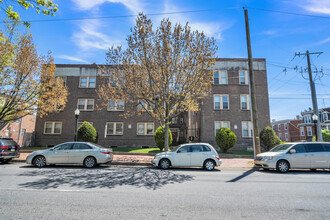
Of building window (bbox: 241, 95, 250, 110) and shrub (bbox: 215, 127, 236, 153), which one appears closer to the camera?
shrub (bbox: 215, 127, 236, 153)

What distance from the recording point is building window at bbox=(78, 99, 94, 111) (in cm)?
2447

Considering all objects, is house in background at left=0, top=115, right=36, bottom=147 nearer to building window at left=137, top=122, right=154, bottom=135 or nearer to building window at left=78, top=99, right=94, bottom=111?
building window at left=78, top=99, right=94, bottom=111

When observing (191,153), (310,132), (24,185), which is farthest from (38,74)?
(310,132)

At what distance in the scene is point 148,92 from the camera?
13.6 m

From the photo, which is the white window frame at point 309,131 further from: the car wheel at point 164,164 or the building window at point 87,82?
the building window at point 87,82

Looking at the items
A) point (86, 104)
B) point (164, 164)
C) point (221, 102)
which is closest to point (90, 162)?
point (164, 164)

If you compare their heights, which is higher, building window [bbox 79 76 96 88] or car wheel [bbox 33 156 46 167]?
building window [bbox 79 76 96 88]

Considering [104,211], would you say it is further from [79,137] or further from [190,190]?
[79,137]

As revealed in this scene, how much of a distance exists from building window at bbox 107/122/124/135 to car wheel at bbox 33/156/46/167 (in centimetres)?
1243

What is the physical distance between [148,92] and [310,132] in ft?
159

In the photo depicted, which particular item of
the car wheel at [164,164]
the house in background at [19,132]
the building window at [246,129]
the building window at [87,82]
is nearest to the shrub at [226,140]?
the building window at [246,129]

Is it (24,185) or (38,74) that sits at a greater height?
(38,74)

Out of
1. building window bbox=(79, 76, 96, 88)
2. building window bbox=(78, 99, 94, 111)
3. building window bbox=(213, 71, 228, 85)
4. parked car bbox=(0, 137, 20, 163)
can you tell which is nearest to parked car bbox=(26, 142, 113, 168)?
parked car bbox=(0, 137, 20, 163)

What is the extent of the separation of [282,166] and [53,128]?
24.5m
